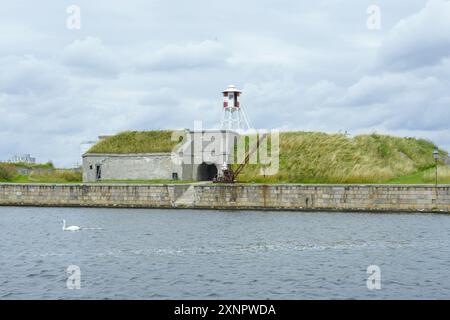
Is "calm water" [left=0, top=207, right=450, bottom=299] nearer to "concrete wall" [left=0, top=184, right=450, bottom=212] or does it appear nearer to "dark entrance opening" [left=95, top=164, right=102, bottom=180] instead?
"concrete wall" [left=0, top=184, right=450, bottom=212]

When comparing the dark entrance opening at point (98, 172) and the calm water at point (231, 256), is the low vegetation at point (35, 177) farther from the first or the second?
the calm water at point (231, 256)

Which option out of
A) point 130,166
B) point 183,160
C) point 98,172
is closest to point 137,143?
point 130,166

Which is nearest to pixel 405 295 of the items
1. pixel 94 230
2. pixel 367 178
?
pixel 94 230

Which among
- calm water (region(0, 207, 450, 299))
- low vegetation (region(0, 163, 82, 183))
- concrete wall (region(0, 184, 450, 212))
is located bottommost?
calm water (region(0, 207, 450, 299))

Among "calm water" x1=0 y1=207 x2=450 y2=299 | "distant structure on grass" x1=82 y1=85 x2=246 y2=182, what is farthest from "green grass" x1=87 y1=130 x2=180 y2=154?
"calm water" x1=0 y1=207 x2=450 y2=299

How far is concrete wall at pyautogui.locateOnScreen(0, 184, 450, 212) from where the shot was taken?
34469mm

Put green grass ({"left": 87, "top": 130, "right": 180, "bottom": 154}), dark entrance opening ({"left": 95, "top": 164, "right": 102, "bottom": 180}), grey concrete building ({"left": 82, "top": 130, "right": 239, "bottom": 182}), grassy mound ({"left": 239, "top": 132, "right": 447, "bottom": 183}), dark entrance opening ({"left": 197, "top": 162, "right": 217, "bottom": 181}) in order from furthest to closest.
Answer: dark entrance opening ({"left": 95, "top": 164, "right": 102, "bottom": 180}) < green grass ({"left": 87, "top": 130, "right": 180, "bottom": 154}) < dark entrance opening ({"left": 197, "top": 162, "right": 217, "bottom": 181}) < grey concrete building ({"left": 82, "top": 130, "right": 239, "bottom": 182}) < grassy mound ({"left": 239, "top": 132, "right": 447, "bottom": 183})

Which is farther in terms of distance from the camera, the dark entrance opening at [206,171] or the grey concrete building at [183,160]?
the dark entrance opening at [206,171]

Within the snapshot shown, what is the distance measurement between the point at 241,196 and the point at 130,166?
42.9ft

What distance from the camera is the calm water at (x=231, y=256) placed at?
15.9 metres

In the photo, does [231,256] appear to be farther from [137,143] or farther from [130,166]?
[137,143]

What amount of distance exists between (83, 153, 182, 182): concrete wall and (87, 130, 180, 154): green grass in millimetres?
673

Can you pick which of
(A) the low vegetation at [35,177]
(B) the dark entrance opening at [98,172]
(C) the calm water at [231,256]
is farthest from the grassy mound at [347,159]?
(A) the low vegetation at [35,177]

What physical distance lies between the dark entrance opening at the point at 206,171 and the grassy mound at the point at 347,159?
4395mm
